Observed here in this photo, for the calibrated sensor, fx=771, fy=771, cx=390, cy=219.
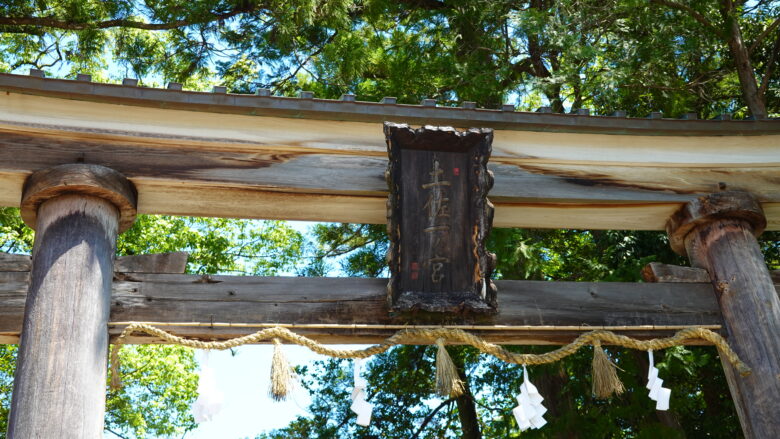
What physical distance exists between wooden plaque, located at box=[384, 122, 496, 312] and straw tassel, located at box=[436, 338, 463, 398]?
249 millimetres

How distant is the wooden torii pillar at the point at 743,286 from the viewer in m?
4.33

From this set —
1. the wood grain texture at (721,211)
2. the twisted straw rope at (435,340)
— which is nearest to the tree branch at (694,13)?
the wood grain texture at (721,211)

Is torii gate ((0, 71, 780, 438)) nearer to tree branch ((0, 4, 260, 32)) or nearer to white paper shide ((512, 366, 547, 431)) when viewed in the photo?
white paper shide ((512, 366, 547, 431))

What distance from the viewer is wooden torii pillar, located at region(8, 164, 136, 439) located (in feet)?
11.7

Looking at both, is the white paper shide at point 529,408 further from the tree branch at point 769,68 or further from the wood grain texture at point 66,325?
the tree branch at point 769,68

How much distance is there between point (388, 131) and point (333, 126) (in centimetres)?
55

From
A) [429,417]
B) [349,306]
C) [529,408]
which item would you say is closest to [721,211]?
[529,408]

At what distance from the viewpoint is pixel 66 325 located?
374 cm

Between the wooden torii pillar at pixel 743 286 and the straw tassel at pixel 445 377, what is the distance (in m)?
1.67

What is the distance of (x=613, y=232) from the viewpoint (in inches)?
324

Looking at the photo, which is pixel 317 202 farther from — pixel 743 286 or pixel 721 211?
pixel 743 286

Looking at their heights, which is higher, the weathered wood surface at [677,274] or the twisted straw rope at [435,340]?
the weathered wood surface at [677,274]

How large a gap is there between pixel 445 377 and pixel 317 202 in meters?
1.31

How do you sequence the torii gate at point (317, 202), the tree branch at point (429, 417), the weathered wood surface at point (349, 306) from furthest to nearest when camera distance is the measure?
the tree branch at point (429, 417) < the weathered wood surface at point (349, 306) < the torii gate at point (317, 202)
